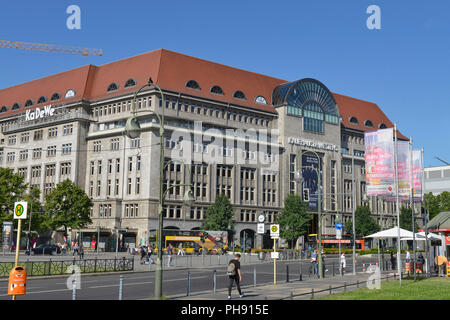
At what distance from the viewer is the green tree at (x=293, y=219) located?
258 feet

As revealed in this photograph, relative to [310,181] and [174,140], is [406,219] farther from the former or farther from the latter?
[174,140]

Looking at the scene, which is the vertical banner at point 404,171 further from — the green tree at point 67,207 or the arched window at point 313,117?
the arched window at point 313,117

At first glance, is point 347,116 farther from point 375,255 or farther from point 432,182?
point 432,182

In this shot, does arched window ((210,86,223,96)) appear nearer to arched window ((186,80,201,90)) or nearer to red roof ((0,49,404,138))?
red roof ((0,49,404,138))

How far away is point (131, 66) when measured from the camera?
83625mm

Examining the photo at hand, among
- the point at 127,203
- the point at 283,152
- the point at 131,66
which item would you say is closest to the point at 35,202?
the point at 127,203

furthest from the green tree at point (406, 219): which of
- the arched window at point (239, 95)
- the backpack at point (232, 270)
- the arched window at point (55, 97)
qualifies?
the backpack at point (232, 270)

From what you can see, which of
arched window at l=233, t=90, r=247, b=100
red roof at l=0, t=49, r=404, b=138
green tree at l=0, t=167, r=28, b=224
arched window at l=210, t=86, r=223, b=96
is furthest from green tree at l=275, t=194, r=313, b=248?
green tree at l=0, t=167, r=28, b=224

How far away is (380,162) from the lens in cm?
3269

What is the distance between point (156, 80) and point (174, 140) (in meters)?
9.08

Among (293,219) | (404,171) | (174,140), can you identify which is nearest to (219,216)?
(293,219)

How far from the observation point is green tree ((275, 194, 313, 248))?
3100 inches
